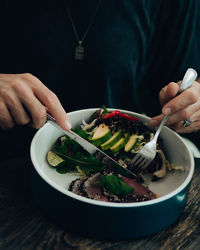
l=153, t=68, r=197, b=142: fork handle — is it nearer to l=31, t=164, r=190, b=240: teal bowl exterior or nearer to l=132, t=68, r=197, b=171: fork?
l=132, t=68, r=197, b=171: fork

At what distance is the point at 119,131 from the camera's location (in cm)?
139

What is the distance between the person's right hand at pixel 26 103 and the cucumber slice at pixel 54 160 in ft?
0.60

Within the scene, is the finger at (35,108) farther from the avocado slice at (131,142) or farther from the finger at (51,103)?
the avocado slice at (131,142)

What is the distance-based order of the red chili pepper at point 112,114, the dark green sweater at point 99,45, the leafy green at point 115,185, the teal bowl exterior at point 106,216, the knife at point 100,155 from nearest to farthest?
1. the teal bowl exterior at point 106,216
2. the leafy green at point 115,185
3. the knife at point 100,155
4. the red chili pepper at point 112,114
5. the dark green sweater at point 99,45

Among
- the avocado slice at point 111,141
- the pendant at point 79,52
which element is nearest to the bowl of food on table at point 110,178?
the avocado slice at point 111,141

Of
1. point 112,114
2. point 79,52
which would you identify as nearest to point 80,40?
point 79,52

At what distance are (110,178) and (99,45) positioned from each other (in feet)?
2.86

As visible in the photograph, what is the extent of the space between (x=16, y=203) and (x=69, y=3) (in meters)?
1.11

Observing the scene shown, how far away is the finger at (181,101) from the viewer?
1.25 metres

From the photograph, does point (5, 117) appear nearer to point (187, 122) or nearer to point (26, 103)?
point (26, 103)

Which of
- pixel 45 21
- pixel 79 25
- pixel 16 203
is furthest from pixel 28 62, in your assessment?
pixel 16 203

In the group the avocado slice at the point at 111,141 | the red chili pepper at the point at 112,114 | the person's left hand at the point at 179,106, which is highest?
the person's left hand at the point at 179,106

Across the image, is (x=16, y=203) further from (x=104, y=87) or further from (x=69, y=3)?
(x=69, y=3)

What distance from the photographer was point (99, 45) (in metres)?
1.62
